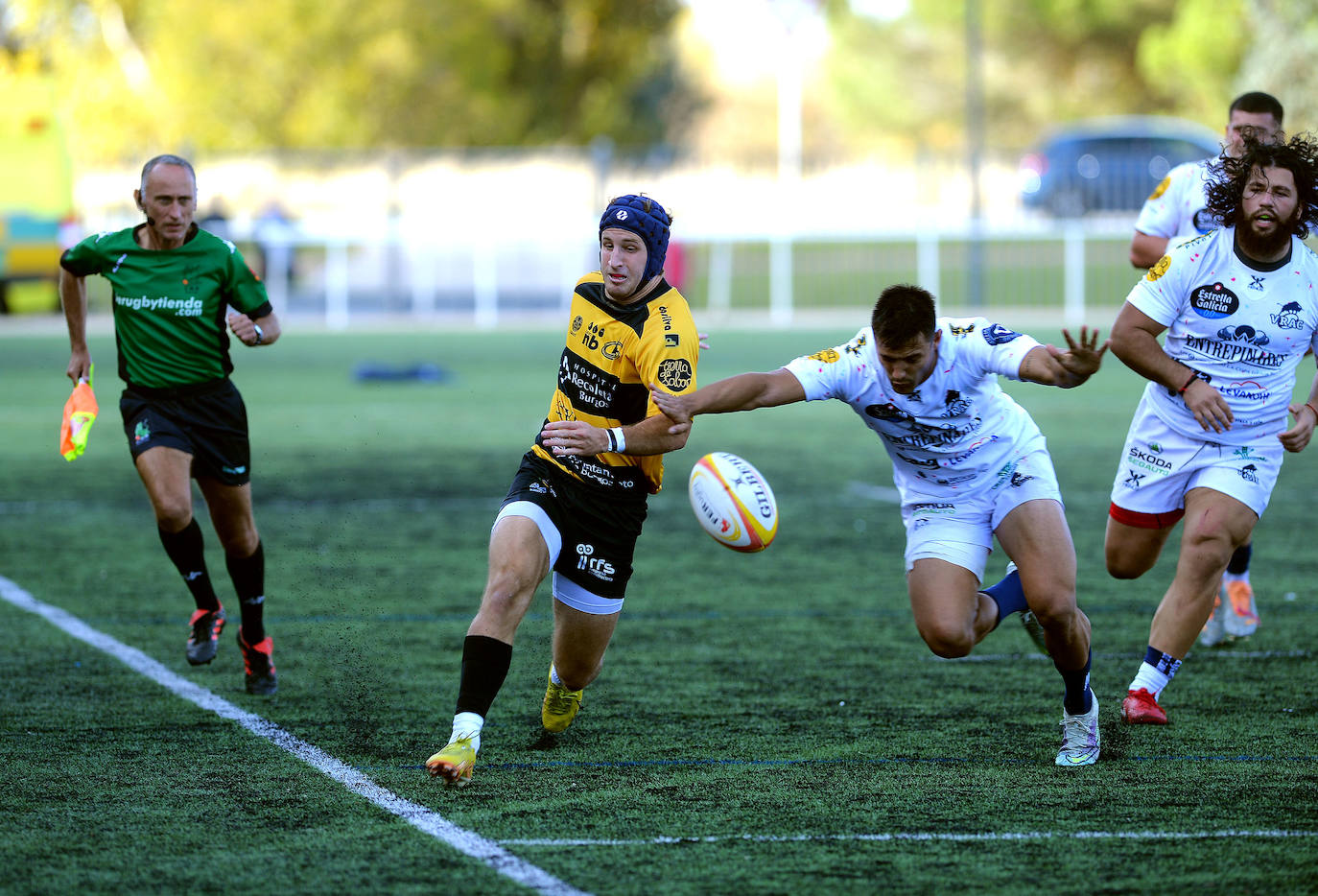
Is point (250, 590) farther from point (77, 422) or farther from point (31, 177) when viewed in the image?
point (31, 177)

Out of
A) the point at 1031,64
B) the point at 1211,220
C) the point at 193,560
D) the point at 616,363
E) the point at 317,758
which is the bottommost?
the point at 317,758

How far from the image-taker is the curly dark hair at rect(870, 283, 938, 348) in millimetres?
5758

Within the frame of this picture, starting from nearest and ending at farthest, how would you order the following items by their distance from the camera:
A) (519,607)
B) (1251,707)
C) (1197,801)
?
(1197,801)
(519,607)
(1251,707)

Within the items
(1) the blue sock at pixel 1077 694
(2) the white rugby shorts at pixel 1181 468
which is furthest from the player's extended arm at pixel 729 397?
(2) the white rugby shorts at pixel 1181 468

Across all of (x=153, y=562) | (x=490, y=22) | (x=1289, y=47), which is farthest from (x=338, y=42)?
(x=153, y=562)

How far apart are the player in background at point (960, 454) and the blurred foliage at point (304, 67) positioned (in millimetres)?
33659

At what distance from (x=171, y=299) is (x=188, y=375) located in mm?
321

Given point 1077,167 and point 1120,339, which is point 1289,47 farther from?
point 1120,339

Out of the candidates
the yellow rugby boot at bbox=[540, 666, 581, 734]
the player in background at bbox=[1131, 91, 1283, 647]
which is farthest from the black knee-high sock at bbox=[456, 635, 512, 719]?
the player in background at bbox=[1131, 91, 1283, 647]

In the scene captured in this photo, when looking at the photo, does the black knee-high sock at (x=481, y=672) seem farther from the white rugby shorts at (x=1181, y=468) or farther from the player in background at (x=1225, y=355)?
the white rugby shorts at (x=1181, y=468)

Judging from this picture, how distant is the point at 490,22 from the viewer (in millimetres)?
43719

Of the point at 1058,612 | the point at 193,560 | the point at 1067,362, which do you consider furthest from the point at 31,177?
the point at 1067,362

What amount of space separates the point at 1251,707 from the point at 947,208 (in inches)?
1187

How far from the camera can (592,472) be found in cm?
618
